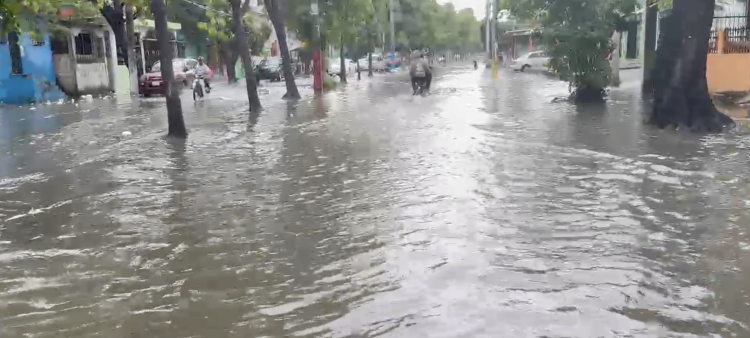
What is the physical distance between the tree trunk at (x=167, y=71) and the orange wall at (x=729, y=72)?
13816mm

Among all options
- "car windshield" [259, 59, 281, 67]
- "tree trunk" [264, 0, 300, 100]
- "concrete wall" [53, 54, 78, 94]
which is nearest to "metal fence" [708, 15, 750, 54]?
"tree trunk" [264, 0, 300, 100]

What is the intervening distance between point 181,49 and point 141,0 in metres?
32.3

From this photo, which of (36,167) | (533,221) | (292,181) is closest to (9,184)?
(36,167)

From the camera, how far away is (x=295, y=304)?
516 centimetres

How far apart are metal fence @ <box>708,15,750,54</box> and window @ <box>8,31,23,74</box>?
72.2 feet

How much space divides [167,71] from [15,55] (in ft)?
46.0

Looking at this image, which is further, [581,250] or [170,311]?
[581,250]

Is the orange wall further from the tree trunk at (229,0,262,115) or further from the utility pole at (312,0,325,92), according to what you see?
the utility pole at (312,0,325,92)

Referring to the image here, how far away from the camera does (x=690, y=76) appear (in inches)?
546

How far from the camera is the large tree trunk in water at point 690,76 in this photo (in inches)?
536

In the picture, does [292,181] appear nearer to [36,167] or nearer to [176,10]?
[36,167]

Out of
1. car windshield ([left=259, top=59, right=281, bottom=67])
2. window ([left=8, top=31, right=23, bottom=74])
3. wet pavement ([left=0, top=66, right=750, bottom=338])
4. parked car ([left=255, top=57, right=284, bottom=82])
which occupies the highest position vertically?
window ([left=8, top=31, right=23, bottom=74])

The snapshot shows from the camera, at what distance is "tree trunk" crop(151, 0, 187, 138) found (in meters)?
13.9

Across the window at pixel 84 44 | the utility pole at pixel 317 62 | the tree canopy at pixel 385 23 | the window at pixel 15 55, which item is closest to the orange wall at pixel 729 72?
the utility pole at pixel 317 62
